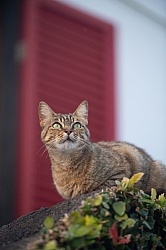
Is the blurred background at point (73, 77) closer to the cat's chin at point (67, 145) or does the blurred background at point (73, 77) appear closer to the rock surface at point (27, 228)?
the cat's chin at point (67, 145)

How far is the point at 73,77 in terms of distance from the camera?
723cm

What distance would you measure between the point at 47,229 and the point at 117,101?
4575mm

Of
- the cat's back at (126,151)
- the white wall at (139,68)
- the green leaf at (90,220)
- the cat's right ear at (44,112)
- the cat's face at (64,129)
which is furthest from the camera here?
the white wall at (139,68)

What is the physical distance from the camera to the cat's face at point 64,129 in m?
4.05

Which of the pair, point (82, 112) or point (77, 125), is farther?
point (82, 112)

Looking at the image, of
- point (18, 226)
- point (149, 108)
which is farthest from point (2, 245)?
point (149, 108)

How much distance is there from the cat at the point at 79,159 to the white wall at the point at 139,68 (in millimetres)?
2595

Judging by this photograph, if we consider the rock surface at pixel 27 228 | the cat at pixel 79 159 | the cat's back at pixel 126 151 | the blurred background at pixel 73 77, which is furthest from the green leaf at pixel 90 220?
the blurred background at pixel 73 77

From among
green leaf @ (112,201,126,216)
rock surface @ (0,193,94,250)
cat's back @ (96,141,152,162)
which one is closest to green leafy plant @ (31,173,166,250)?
green leaf @ (112,201,126,216)

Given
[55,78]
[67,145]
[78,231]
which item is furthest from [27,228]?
[55,78]

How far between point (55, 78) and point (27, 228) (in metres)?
3.89

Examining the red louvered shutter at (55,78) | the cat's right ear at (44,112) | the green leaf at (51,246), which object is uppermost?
the red louvered shutter at (55,78)

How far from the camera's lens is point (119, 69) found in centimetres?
737

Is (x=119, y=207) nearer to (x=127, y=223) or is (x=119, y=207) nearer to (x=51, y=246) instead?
(x=127, y=223)
